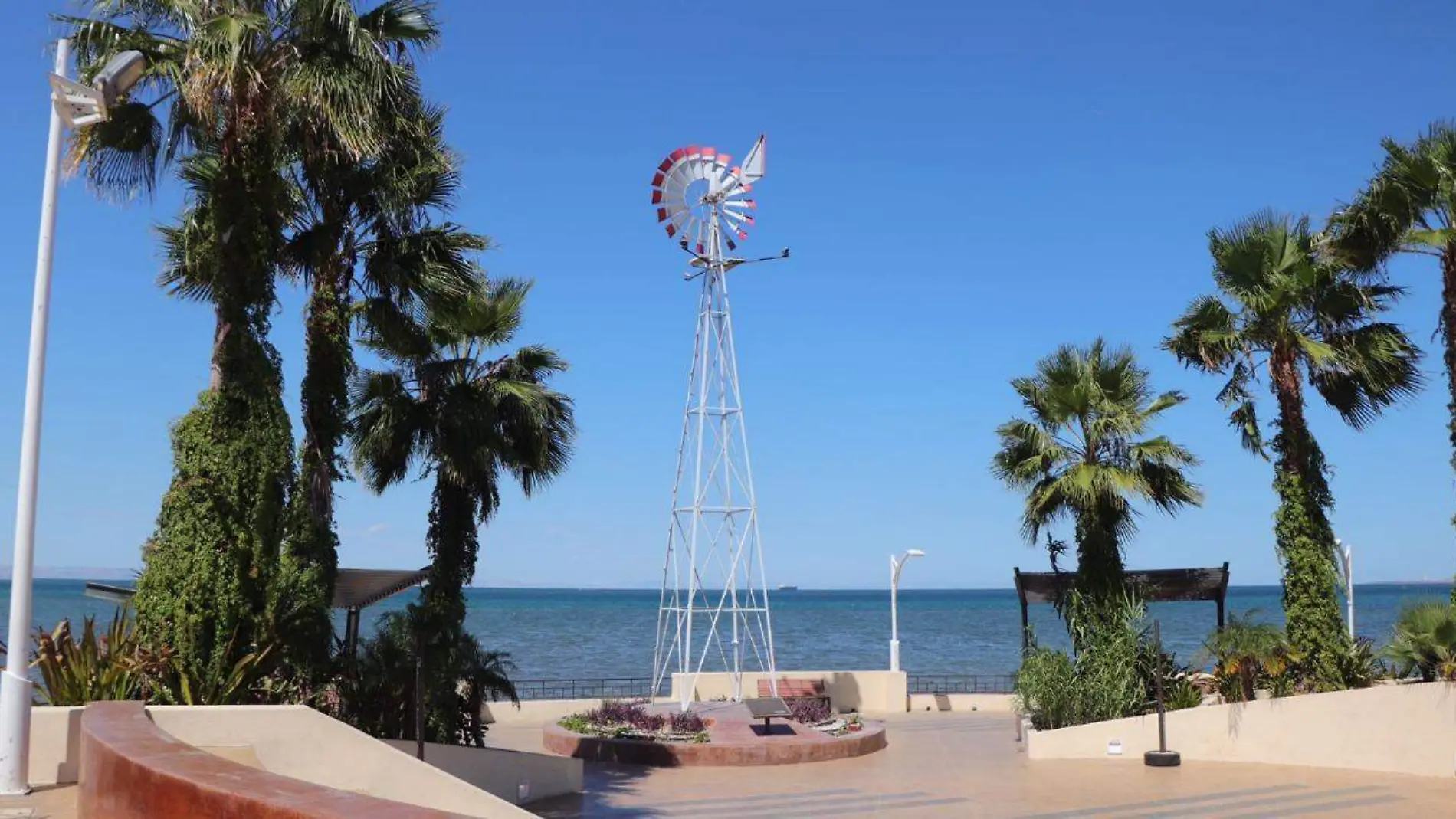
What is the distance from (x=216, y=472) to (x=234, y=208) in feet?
9.01

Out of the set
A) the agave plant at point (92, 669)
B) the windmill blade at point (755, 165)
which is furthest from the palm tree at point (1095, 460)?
the agave plant at point (92, 669)

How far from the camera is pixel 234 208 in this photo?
12102 mm

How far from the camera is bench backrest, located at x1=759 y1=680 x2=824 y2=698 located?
24984mm

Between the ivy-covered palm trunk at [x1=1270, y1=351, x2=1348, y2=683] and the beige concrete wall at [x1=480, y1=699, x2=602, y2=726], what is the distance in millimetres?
13557

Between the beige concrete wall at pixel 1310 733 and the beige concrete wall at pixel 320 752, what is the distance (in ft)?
38.4

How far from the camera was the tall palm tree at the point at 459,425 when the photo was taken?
53.9 feet

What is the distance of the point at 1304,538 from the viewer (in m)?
18.2

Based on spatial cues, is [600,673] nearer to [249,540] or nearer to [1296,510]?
[1296,510]

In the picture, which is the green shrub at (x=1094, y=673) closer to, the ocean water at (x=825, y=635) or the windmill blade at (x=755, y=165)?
the ocean water at (x=825, y=635)

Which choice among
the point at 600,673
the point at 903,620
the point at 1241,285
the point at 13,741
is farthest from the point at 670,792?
the point at 903,620

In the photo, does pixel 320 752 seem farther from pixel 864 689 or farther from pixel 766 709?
pixel 864 689

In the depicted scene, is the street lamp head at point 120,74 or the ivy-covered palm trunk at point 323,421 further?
the ivy-covered palm trunk at point 323,421

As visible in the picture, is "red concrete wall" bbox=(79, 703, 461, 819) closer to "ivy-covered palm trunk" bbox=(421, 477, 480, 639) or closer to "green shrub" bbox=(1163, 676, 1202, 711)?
"ivy-covered palm trunk" bbox=(421, 477, 480, 639)

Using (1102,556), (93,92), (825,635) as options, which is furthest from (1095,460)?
(825,635)
